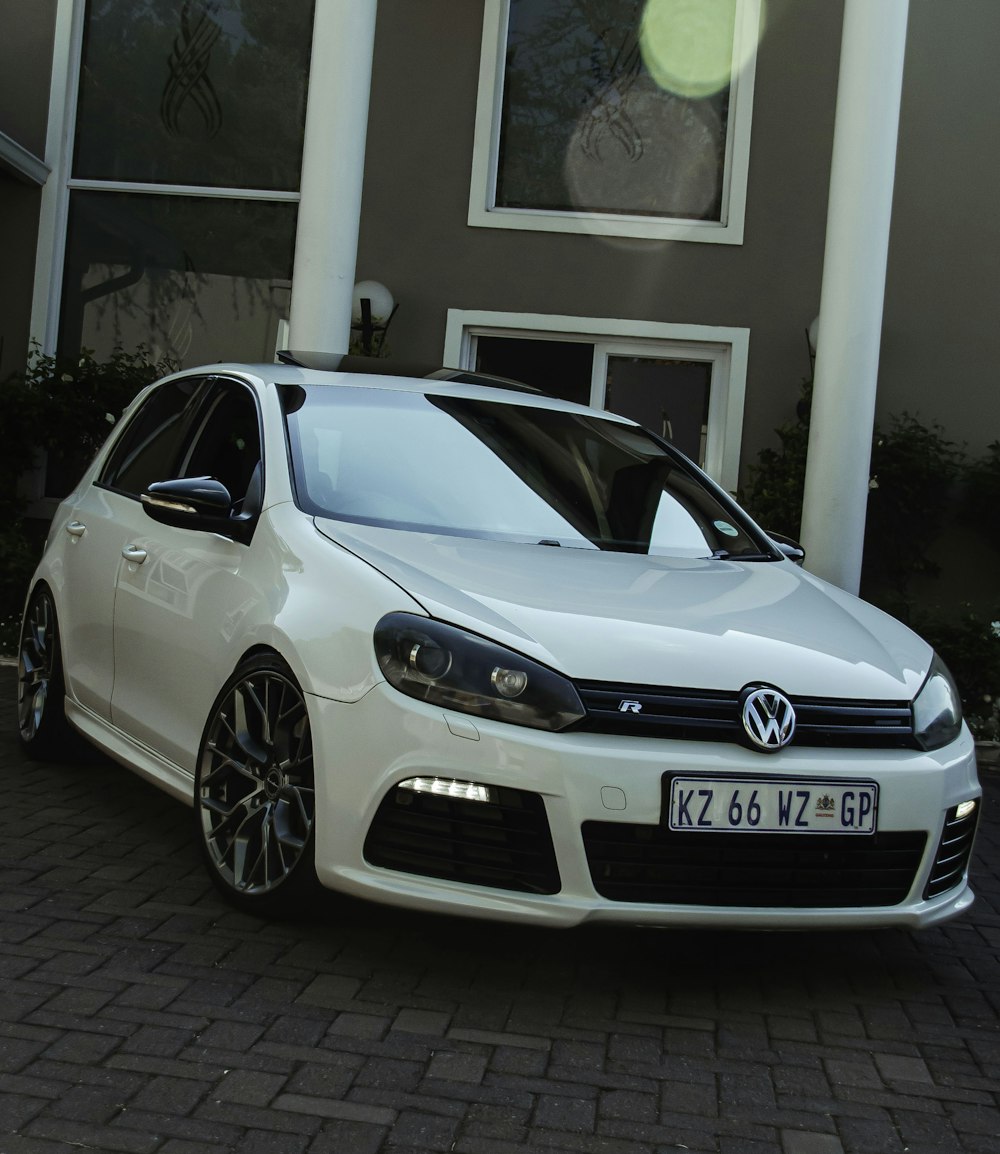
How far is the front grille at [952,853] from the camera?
12.1 ft

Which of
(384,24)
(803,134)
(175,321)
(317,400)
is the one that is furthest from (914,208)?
(317,400)

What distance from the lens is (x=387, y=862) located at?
11.3 feet

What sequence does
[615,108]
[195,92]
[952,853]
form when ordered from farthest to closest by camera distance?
[195,92] → [615,108] → [952,853]

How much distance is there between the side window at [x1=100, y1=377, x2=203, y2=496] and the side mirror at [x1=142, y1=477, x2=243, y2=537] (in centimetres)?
75

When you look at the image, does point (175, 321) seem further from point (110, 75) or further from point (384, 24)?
point (384, 24)

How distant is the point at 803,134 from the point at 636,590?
7.70 meters

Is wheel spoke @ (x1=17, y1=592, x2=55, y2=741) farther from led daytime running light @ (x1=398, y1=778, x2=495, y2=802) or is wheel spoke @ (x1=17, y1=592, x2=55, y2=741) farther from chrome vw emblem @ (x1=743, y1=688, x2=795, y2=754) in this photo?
chrome vw emblem @ (x1=743, y1=688, x2=795, y2=754)

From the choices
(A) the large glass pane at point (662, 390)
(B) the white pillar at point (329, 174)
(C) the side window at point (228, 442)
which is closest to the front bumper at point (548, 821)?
(C) the side window at point (228, 442)

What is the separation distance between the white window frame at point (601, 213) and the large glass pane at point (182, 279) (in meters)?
1.54

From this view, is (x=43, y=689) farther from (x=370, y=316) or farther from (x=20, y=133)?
(x=20, y=133)

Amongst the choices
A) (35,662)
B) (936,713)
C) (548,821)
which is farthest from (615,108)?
Answer: (548,821)

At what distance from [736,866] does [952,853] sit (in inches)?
28.2

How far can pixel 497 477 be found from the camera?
15.2ft

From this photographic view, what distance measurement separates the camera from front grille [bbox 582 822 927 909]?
3346 mm
